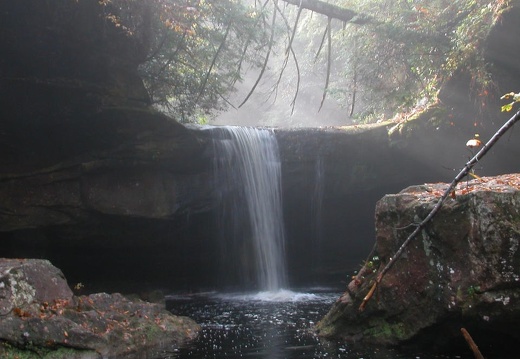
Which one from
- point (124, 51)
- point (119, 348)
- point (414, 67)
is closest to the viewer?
point (119, 348)

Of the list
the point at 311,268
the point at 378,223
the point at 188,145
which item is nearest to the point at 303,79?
the point at 311,268

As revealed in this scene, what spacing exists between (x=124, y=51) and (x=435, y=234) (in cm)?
813

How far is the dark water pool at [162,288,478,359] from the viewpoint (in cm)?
575

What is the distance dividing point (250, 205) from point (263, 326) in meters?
5.41

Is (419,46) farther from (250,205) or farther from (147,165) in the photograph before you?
(147,165)

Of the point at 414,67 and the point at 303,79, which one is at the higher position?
the point at 303,79

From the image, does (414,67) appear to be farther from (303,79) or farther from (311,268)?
(303,79)

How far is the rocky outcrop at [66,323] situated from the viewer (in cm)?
541

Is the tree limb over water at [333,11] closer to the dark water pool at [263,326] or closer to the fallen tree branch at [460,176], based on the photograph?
the dark water pool at [263,326]

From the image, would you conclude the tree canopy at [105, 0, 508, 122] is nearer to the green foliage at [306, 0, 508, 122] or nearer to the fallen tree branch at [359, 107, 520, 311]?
the green foliage at [306, 0, 508, 122]

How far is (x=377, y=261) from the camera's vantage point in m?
6.26

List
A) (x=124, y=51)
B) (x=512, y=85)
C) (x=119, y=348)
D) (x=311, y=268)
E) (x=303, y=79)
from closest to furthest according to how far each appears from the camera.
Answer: (x=119, y=348) < (x=124, y=51) < (x=512, y=85) < (x=311, y=268) < (x=303, y=79)

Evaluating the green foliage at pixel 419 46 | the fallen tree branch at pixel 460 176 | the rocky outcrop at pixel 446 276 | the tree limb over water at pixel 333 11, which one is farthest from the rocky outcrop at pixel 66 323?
the green foliage at pixel 419 46

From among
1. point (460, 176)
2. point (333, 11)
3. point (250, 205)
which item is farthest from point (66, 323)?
point (333, 11)
